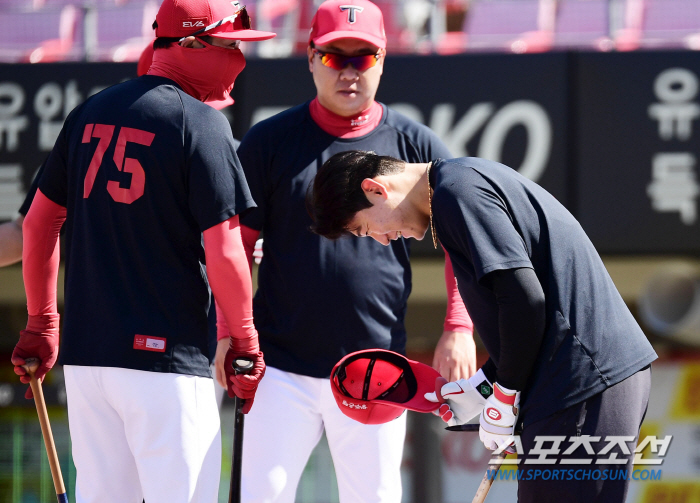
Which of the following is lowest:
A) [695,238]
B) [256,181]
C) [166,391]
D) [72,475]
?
[72,475]

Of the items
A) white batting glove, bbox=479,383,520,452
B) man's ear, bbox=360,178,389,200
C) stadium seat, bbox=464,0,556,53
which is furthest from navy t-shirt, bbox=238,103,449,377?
stadium seat, bbox=464,0,556,53

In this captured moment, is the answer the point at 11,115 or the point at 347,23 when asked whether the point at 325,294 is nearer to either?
the point at 347,23

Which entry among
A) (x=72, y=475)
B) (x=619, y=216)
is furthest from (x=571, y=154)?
(x=72, y=475)

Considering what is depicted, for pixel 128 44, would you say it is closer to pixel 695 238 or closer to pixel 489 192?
pixel 695 238

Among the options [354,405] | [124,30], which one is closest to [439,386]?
[354,405]

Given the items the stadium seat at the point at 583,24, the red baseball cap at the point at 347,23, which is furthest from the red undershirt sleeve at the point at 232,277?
the stadium seat at the point at 583,24

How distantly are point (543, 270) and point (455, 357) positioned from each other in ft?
2.71

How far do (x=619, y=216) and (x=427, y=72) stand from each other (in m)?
1.37

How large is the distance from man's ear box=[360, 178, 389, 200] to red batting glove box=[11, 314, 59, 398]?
1.10 meters

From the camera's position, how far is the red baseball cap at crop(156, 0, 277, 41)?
7.64 ft

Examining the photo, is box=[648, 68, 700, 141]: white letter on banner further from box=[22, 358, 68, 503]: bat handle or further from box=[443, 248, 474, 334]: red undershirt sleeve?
box=[22, 358, 68, 503]: bat handle

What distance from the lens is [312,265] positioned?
2.70 meters

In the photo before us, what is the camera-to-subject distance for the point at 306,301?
2.69 meters

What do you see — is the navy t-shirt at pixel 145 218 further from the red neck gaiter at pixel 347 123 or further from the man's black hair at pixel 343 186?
the red neck gaiter at pixel 347 123
